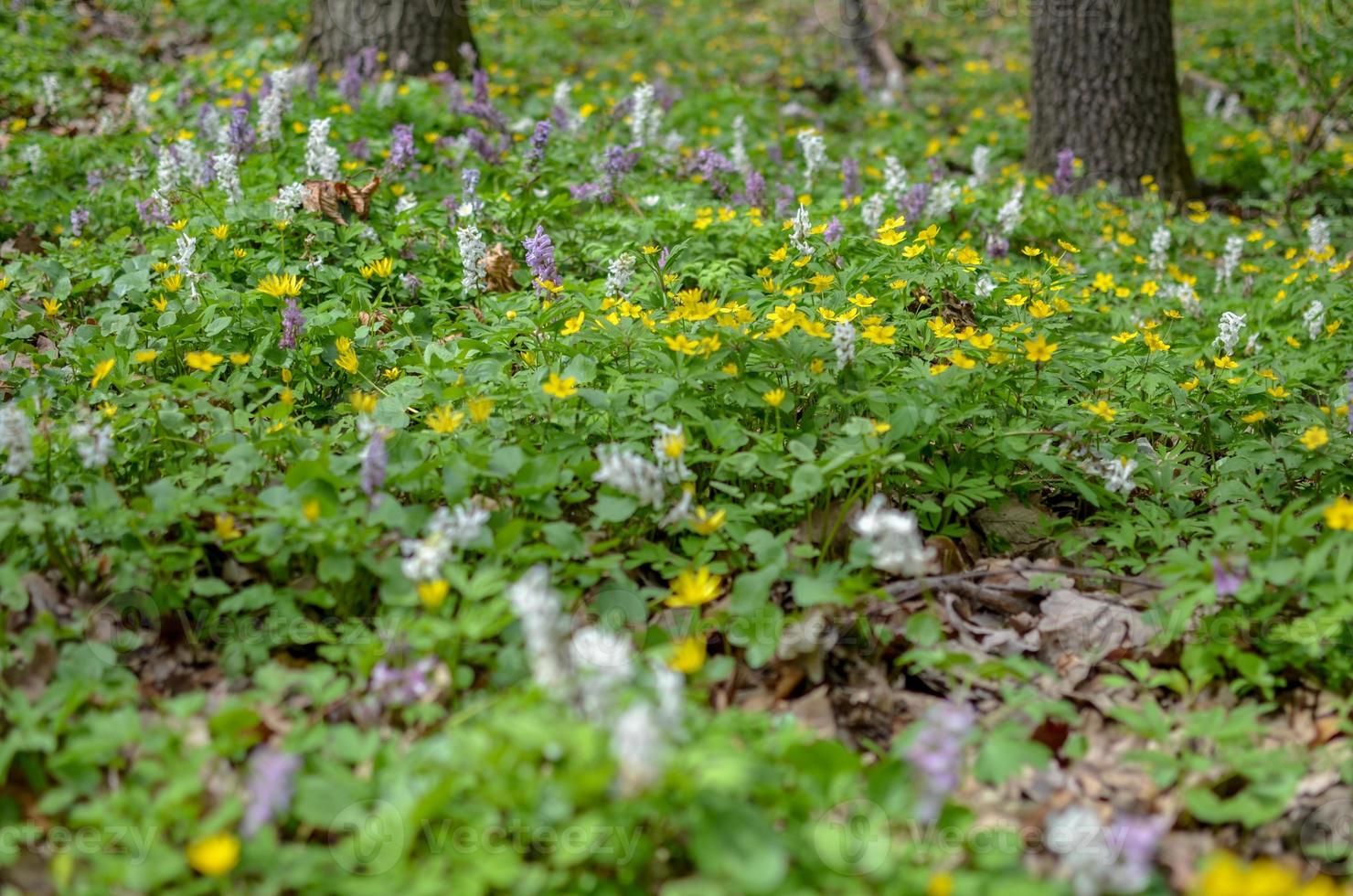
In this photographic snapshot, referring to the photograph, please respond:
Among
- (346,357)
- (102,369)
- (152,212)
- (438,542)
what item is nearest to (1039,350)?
(438,542)

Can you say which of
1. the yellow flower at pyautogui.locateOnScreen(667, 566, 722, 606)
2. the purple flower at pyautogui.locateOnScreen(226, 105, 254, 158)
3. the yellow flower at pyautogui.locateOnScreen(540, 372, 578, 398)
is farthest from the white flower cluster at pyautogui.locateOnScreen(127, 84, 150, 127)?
the yellow flower at pyautogui.locateOnScreen(667, 566, 722, 606)

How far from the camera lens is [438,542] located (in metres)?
2.05

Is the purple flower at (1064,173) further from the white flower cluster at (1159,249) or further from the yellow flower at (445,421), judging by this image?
the yellow flower at (445,421)

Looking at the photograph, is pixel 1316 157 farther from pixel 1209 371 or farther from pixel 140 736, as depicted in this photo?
pixel 140 736

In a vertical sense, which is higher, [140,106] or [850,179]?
[140,106]

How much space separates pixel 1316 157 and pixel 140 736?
7.60m

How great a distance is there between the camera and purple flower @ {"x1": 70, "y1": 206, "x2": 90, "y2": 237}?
420 centimetres

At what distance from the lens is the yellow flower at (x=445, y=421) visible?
2.52 metres

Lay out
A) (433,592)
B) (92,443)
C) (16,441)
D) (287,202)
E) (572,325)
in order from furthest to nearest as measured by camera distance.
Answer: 1. (287,202)
2. (572,325)
3. (92,443)
4. (16,441)
5. (433,592)

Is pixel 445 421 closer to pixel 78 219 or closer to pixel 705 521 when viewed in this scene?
pixel 705 521

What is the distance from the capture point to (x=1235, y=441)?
3.09 metres

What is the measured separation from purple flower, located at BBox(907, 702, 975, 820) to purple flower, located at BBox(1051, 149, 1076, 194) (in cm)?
482

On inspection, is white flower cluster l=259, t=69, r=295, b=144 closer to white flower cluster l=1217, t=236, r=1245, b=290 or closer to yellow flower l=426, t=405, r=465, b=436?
yellow flower l=426, t=405, r=465, b=436

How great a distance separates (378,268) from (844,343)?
1.69 metres
